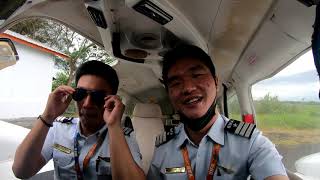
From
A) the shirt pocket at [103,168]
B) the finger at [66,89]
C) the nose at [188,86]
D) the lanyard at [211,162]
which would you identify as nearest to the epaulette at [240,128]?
the lanyard at [211,162]

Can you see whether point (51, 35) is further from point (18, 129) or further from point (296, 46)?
point (296, 46)

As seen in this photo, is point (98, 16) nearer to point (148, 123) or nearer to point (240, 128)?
point (240, 128)

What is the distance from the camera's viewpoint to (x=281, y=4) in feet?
6.51

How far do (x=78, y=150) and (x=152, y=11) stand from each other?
862mm

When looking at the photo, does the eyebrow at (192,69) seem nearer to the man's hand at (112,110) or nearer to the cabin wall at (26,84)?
the man's hand at (112,110)

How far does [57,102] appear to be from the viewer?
196 cm

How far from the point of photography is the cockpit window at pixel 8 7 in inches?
73.4

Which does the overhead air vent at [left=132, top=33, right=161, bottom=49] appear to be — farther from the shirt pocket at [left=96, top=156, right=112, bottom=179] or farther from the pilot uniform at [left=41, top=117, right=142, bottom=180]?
the shirt pocket at [left=96, top=156, right=112, bottom=179]

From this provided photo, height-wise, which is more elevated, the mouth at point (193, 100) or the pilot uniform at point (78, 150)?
the mouth at point (193, 100)

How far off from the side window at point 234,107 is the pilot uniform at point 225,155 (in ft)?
6.11

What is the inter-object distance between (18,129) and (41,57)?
14.2 metres

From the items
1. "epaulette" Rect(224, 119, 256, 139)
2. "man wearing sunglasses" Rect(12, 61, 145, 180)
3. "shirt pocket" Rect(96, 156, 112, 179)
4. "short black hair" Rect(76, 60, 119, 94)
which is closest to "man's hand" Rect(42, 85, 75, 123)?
"man wearing sunglasses" Rect(12, 61, 145, 180)

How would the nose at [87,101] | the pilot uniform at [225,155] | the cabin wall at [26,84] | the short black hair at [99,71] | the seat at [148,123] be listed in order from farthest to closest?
the cabin wall at [26,84] → the seat at [148,123] → the short black hair at [99,71] → the nose at [87,101] → the pilot uniform at [225,155]

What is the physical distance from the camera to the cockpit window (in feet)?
6.12
